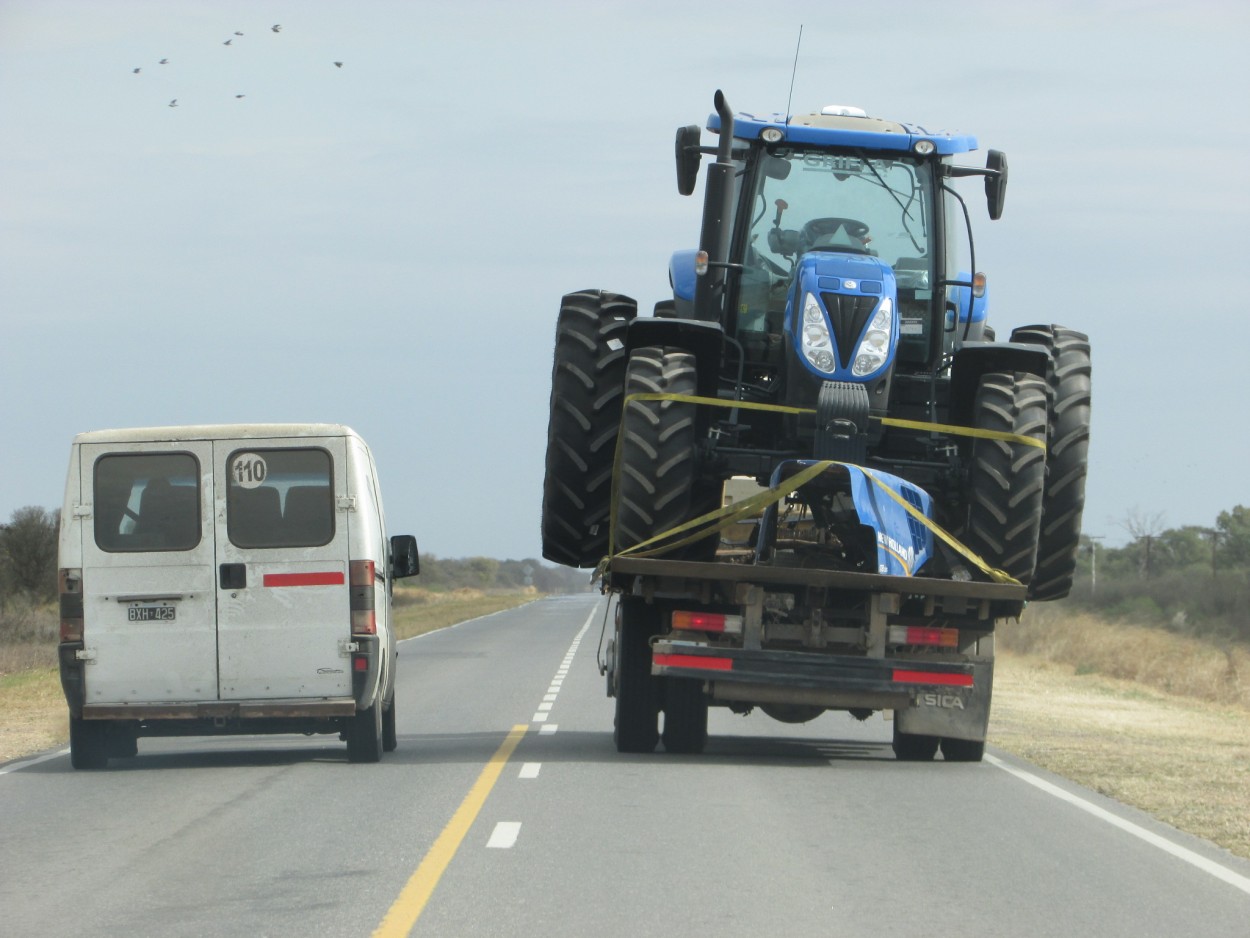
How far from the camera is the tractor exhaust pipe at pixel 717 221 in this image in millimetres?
12781

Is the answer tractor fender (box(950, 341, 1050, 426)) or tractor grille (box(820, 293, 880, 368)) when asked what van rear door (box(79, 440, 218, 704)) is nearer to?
tractor grille (box(820, 293, 880, 368))

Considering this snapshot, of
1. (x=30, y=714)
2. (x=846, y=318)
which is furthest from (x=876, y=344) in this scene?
(x=30, y=714)

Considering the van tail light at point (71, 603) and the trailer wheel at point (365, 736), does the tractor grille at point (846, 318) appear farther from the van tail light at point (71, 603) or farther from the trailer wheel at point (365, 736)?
the van tail light at point (71, 603)

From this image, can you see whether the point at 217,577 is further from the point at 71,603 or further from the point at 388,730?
the point at 388,730

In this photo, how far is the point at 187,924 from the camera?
7598mm

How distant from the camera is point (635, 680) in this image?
14188 millimetres

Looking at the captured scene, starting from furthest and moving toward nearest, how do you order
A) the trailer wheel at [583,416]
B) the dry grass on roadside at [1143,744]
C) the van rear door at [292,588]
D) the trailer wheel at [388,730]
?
the trailer wheel at [388,730] → the trailer wheel at [583,416] → the van rear door at [292,588] → the dry grass on roadside at [1143,744]

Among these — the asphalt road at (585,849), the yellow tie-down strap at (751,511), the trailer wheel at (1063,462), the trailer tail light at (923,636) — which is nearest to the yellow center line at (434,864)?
the asphalt road at (585,849)

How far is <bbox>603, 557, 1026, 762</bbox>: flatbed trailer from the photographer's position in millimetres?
12516

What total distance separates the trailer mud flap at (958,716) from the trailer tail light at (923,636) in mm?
347

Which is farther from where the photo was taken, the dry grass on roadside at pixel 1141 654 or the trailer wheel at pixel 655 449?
the dry grass on roadside at pixel 1141 654

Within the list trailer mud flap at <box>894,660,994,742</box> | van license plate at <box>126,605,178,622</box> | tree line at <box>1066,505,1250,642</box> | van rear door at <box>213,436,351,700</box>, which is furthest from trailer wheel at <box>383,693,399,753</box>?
tree line at <box>1066,505,1250,642</box>

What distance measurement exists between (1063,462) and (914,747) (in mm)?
2852

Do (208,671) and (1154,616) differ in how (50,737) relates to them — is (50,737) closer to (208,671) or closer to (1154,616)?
(208,671)
